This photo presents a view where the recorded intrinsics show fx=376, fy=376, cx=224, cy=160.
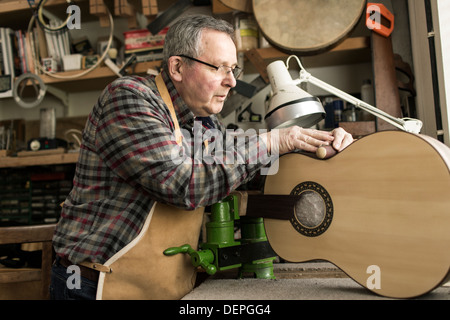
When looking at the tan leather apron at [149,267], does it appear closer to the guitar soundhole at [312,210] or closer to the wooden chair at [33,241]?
the guitar soundhole at [312,210]

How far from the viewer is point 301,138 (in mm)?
1110

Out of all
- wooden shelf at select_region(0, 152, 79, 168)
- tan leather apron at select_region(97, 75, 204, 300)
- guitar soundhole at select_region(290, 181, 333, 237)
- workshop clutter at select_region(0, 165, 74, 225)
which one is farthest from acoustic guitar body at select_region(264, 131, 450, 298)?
workshop clutter at select_region(0, 165, 74, 225)

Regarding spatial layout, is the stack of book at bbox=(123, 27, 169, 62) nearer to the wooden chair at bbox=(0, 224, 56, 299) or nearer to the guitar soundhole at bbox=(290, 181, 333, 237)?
the wooden chair at bbox=(0, 224, 56, 299)

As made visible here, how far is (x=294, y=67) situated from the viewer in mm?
2195

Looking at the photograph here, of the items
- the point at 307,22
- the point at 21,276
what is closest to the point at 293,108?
the point at 307,22

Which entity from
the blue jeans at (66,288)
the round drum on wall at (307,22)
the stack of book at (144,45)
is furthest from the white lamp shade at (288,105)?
the stack of book at (144,45)

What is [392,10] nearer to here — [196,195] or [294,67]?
[294,67]

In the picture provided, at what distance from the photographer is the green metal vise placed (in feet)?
3.37

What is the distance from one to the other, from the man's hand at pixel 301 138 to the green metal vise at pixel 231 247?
0.69ft

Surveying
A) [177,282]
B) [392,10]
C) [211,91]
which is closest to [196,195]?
[177,282]

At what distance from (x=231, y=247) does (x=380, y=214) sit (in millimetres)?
417
